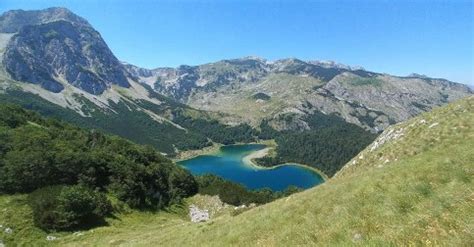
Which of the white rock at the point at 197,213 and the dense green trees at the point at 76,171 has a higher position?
the dense green trees at the point at 76,171

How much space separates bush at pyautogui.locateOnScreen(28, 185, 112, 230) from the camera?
6031cm

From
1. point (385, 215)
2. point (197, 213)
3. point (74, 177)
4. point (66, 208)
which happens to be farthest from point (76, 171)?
point (385, 215)

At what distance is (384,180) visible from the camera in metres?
24.7

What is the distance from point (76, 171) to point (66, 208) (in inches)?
1017

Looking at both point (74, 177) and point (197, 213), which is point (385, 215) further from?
point (197, 213)

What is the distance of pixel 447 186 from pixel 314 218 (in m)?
7.56

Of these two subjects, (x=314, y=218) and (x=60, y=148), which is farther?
(x=60, y=148)

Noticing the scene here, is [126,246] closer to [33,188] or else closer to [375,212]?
[375,212]

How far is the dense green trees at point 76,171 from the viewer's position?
78812mm

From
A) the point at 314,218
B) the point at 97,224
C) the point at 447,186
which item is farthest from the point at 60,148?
the point at 447,186

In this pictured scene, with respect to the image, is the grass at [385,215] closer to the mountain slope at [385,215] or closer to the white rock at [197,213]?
the mountain slope at [385,215]

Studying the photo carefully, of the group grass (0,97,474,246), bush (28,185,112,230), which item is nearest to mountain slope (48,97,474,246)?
grass (0,97,474,246)

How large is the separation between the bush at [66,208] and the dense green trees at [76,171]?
8106 mm

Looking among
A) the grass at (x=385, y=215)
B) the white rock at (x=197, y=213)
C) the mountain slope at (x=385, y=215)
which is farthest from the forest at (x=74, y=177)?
the mountain slope at (x=385, y=215)
